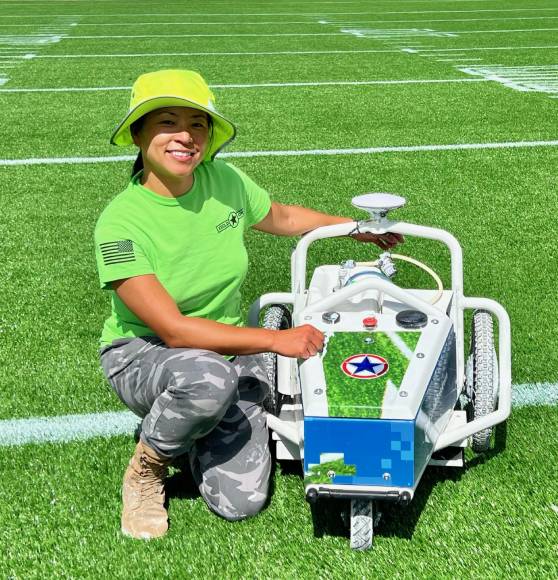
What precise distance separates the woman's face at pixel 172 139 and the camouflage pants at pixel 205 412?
61cm

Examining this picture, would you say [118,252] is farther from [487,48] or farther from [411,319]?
[487,48]

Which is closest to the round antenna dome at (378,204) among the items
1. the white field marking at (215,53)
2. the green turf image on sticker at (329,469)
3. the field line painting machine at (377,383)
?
the field line painting machine at (377,383)

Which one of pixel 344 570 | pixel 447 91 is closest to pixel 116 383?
pixel 344 570

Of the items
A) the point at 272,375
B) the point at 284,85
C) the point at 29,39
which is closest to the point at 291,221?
the point at 272,375

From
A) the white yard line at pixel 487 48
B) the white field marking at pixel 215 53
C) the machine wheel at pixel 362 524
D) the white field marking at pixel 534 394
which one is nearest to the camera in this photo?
the machine wheel at pixel 362 524

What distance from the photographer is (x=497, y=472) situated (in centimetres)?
301

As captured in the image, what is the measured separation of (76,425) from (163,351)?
731mm

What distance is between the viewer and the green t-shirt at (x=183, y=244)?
274 cm

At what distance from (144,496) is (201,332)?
0.60 m

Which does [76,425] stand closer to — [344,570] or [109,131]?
[344,570]

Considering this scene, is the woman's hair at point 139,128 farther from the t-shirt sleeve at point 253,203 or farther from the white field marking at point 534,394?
the white field marking at point 534,394

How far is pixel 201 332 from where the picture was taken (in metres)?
2.68

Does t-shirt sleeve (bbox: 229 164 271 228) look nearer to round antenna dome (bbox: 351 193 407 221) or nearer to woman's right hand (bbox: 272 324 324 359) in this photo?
round antenna dome (bbox: 351 193 407 221)

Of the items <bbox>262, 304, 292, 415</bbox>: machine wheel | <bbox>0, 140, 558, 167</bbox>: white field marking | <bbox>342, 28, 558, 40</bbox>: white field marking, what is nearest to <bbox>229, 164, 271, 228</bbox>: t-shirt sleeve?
<bbox>262, 304, 292, 415</bbox>: machine wheel
